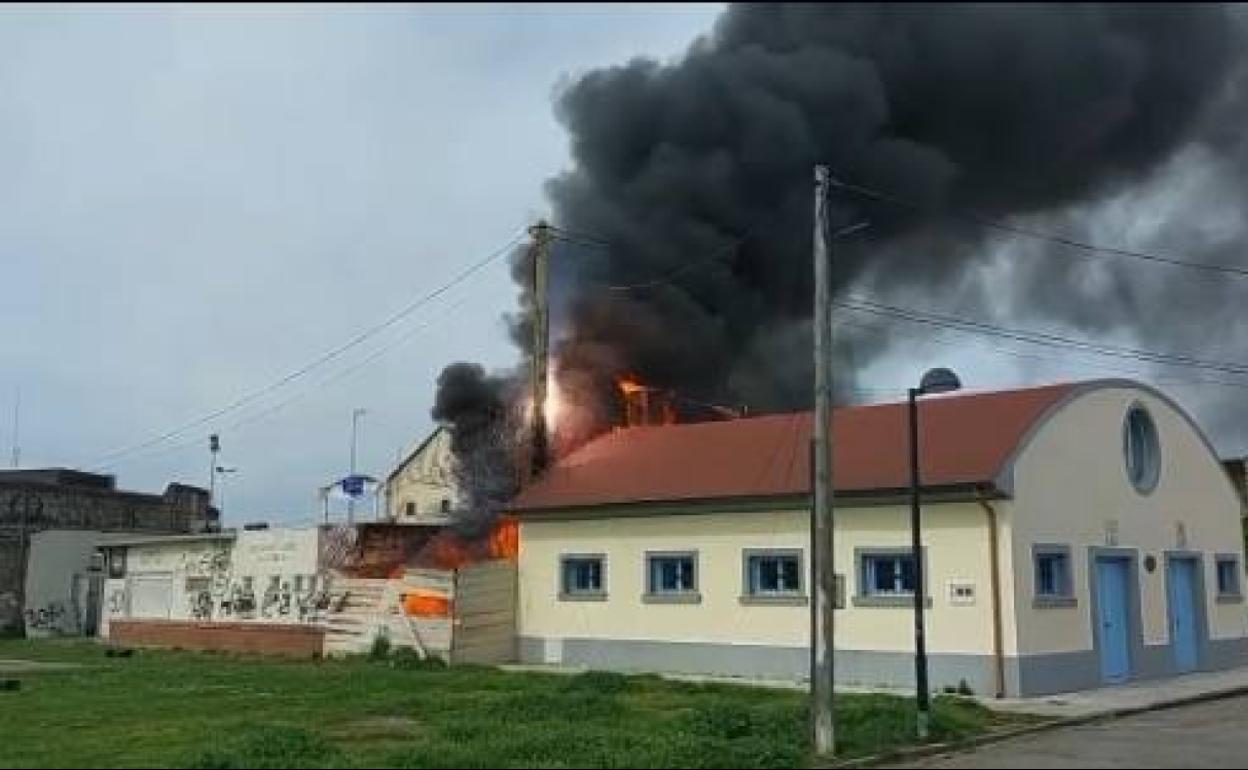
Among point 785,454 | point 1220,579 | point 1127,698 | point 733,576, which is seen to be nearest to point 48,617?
point 733,576

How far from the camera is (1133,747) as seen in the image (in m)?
15.4

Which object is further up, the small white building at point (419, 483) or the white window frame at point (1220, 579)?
the small white building at point (419, 483)

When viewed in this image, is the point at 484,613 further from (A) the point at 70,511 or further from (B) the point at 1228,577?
(A) the point at 70,511

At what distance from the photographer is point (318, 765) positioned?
13.1 meters

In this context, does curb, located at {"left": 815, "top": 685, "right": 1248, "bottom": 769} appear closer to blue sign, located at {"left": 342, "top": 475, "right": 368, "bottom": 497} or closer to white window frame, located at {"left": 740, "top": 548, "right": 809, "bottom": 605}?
white window frame, located at {"left": 740, "top": 548, "right": 809, "bottom": 605}

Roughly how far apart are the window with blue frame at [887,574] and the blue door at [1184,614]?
6.25 meters

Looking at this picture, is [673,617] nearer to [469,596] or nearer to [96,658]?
[469,596]

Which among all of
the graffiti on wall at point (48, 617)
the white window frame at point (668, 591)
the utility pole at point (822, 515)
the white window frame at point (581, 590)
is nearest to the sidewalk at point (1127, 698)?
the utility pole at point (822, 515)

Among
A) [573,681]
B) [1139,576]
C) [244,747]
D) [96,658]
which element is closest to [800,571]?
[573,681]

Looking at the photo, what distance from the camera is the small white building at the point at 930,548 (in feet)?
72.1

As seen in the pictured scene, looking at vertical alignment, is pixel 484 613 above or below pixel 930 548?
below

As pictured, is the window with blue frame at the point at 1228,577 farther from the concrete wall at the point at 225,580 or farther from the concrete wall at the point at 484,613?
the concrete wall at the point at 225,580

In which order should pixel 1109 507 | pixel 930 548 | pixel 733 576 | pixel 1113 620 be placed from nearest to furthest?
pixel 930 548, pixel 1113 620, pixel 1109 507, pixel 733 576

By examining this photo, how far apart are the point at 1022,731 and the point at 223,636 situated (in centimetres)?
2423
